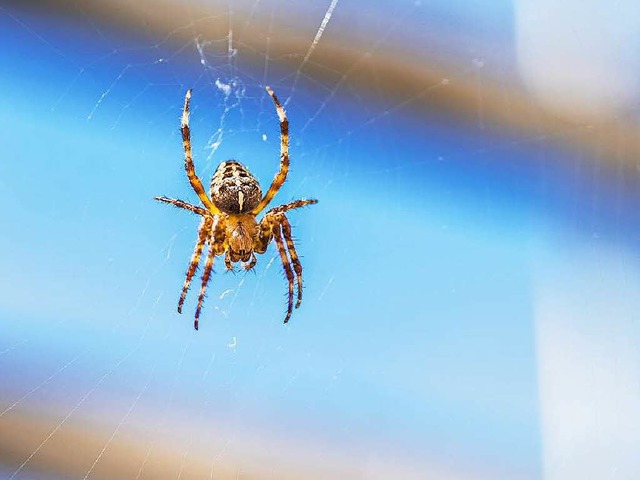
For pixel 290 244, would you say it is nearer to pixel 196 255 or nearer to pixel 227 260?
pixel 227 260

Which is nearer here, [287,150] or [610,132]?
[287,150]

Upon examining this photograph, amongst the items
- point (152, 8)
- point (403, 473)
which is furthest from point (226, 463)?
point (152, 8)

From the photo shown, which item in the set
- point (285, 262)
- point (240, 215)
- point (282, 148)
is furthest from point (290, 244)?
point (282, 148)

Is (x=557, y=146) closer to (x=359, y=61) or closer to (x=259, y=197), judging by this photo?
(x=359, y=61)

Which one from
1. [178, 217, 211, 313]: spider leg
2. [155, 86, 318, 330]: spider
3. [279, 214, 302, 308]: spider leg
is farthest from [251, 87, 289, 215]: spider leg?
A: [178, 217, 211, 313]: spider leg

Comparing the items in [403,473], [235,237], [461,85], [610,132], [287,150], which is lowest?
[403,473]

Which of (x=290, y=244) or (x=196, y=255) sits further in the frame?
(x=290, y=244)

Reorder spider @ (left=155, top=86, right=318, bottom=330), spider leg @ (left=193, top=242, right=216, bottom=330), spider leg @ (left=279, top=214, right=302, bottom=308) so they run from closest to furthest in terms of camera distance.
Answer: spider leg @ (left=193, top=242, right=216, bottom=330), spider @ (left=155, top=86, right=318, bottom=330), spider leg @ (left=279, top=214, right=302, bottom=308)

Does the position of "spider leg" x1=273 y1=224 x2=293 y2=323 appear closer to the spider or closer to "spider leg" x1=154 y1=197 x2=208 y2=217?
the spider
